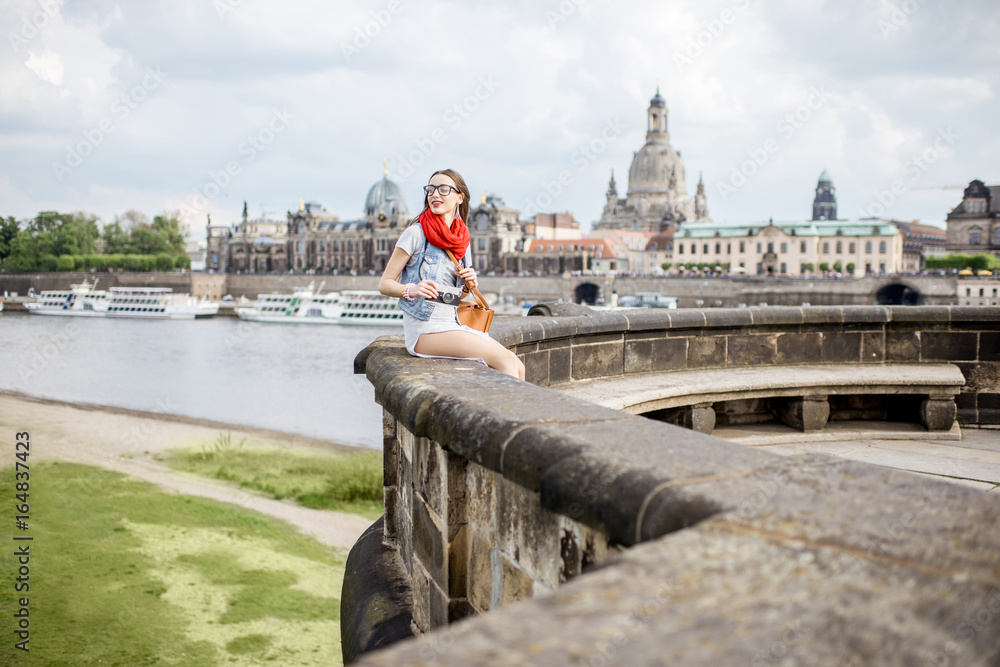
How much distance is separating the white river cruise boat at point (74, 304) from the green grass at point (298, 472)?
56522 mm

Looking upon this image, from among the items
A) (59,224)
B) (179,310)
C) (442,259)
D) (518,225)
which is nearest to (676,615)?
(442,259)

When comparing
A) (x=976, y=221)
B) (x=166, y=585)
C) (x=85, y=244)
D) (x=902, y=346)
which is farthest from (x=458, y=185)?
(x=85, y=244)

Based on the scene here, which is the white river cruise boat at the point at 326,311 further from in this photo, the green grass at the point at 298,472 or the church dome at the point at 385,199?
the green grass at the point at 298,472

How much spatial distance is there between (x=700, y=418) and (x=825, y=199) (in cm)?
12277

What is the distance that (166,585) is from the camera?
8.31 m

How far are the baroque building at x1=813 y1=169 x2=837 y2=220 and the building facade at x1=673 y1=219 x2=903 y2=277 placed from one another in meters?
34.3

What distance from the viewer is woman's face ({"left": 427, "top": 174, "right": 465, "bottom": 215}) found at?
351 centimetres

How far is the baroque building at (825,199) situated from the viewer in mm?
116625

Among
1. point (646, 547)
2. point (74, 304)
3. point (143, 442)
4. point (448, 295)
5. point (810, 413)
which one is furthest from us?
point (74, 304)

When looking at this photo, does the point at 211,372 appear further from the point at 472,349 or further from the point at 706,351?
the point at 472,349

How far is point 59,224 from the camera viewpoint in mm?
93938

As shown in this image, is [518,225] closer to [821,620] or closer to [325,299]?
[325,299]

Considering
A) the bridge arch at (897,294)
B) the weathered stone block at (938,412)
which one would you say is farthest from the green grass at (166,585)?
the bridge arch at (897,294)

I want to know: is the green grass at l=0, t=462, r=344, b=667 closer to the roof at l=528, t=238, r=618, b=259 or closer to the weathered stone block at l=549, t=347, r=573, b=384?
the weathered stone block at l=549, t=347, r=573, b=384
